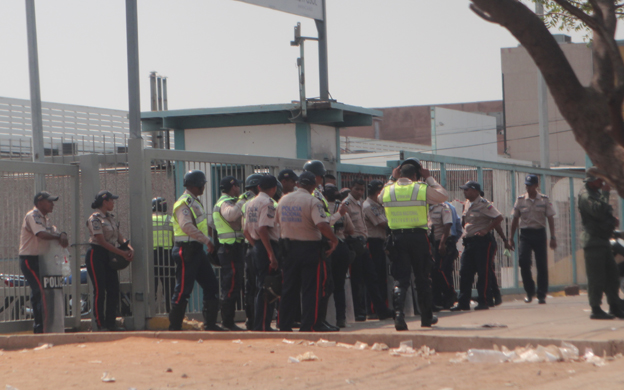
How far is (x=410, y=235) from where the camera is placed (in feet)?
28.6

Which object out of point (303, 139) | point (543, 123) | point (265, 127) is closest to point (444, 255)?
point (303, 139)

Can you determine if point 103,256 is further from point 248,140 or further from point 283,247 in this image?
point 248,140

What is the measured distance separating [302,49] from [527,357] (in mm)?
10658

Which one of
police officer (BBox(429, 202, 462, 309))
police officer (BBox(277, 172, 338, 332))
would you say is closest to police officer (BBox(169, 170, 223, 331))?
police officer (BBox(277, 172, 338, 332))

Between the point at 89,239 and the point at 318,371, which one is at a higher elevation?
the point at 89,239

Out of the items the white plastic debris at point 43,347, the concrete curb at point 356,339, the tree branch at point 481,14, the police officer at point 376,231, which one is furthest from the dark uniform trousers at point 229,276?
the tree branch at point 481,14

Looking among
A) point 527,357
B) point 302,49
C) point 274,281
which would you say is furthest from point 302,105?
point 527,357

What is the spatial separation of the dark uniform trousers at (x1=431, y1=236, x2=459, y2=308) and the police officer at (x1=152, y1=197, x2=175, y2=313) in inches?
158

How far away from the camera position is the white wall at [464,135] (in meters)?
38.8

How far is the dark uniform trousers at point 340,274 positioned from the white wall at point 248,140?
683 centimetres

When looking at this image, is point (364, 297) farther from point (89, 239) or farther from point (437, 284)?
point (89, 239)

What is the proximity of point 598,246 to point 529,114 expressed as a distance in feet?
137

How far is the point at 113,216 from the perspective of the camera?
9727 mm

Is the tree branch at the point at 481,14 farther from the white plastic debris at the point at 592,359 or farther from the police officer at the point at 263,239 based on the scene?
the police officer at the point at 263,239
